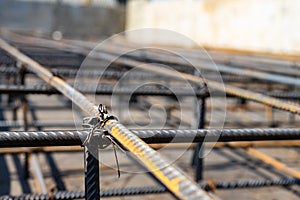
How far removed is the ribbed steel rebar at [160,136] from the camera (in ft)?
4.42

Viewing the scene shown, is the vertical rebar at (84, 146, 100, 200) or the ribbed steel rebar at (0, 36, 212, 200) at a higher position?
the ribbed steel rebar at (0, 36, 212, 200)

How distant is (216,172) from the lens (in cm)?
431

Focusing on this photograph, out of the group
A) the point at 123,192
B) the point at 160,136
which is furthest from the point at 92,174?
the point at 123,192

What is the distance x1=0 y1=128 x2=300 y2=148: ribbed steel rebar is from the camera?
4.42ft

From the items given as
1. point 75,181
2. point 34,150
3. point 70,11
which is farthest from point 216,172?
point 70,11

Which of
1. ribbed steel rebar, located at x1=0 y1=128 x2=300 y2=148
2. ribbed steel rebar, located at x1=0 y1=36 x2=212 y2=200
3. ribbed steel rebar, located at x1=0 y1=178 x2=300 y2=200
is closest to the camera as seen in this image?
ribbed steel rebar, located at x1=0 y1=36 x2=212 y2=200

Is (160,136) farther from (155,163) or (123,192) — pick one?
(123,192)

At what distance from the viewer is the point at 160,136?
4.73ft

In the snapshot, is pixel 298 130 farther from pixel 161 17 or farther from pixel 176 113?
pixel 161 17

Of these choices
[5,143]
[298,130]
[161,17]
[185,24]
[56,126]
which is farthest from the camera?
[161,17]

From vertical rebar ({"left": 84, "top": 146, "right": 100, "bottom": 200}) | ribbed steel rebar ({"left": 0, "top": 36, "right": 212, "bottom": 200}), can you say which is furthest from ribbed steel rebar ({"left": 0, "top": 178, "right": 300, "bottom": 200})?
vertical rebar ({"left": 84, "top": 146, "right": 100, "bottom": 200})

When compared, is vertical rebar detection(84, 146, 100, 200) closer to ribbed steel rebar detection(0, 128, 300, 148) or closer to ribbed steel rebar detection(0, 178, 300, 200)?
ribbed steel rebar detection(0, 128, 300, 148)

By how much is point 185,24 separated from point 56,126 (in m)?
12.0

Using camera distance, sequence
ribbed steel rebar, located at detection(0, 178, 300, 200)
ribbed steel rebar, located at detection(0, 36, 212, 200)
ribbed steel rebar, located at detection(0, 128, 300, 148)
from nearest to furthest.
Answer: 1. ribbed steel rebar, located at detection(0, 36, 212, 200)
2. ribbed steel rebar, located at detection(0, 128, 300, 148)
3. ribbed steel rebar, located at detection(0, 178, 300, 200)
